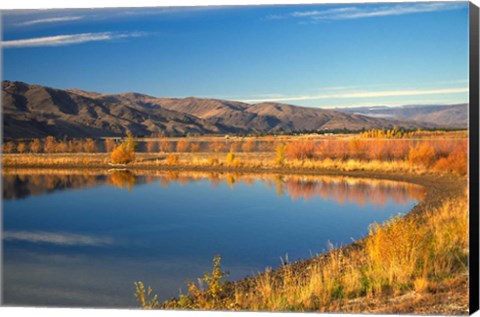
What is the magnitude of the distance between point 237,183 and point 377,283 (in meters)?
11.1

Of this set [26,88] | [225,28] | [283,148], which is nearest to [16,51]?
[26,88]

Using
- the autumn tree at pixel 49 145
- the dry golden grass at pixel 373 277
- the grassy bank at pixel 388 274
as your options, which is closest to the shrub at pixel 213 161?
the autumn tree at pixel 49 145

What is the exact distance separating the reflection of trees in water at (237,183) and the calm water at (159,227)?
5 cm

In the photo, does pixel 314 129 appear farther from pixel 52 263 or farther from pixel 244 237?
pixel 52 263

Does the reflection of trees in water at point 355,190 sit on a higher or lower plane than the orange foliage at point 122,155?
lower

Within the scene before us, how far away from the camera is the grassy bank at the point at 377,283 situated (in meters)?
6.98

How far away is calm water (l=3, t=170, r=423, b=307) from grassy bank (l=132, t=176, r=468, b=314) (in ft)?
3.34

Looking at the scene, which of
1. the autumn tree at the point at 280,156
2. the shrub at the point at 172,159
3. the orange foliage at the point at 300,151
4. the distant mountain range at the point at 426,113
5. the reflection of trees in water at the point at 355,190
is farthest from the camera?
the shrub at the point at 172,159

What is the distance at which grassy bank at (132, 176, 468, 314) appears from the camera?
6.98m

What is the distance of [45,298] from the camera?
855cm

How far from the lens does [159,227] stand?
12.3 m

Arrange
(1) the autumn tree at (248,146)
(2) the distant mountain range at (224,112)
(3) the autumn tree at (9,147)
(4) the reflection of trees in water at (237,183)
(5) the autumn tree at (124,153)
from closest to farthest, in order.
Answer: (2) the distant mountain range at (224,112) < (4) the reflection of trees in water at (237,183) < (3) the autumn tree at (9,147) < (5) the autumn tree at (124,153) < (1) the autumn tree at (248,146)

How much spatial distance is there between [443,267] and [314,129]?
224 inches

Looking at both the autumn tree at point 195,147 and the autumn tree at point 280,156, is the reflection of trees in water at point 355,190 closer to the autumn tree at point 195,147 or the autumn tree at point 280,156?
the autumn tree at point 280,156
